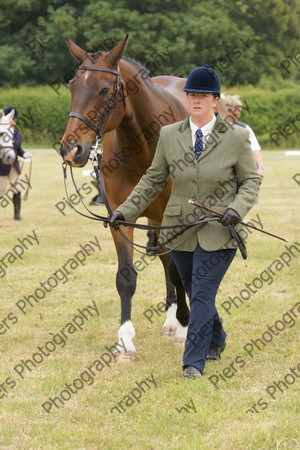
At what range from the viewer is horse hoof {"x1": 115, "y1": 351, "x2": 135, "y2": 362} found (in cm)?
593

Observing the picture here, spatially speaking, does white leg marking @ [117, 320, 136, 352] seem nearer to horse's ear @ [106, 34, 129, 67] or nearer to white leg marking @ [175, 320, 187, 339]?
white leg marking @ [175, 320, 187, 339]

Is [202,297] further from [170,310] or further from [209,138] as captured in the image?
[170,310]

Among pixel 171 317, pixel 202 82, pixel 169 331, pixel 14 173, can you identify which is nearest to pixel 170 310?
pixel 171 317

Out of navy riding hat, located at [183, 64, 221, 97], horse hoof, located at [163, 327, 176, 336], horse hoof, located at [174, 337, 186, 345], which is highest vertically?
navy riding hat, located at [183, 64, 221, 97]

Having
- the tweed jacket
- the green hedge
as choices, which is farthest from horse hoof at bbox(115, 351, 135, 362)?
the green hedge

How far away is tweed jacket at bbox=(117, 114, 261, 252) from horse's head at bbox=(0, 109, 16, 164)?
27.2ft

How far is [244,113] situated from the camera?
3862 centimetres

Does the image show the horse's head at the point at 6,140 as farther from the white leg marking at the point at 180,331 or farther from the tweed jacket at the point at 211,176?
the tweed jacket at the point at 211,176

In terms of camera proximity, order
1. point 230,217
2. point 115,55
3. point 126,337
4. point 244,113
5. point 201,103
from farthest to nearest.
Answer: point 244,113 < point 126,337 < point 115,55 < point 201,103 < point 230,217

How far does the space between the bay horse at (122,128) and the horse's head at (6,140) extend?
23.1 ft

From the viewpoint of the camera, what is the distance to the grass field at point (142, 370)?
14.4ft

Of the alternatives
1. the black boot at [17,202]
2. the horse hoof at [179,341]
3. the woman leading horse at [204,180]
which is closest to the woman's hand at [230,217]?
the woman leading horse at [204,180]

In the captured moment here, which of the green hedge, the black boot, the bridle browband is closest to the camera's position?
the bridle browband

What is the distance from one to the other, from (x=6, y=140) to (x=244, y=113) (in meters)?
26.3
